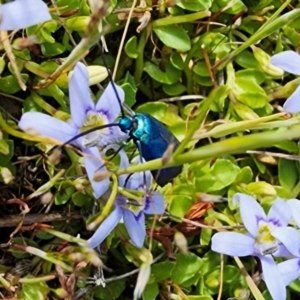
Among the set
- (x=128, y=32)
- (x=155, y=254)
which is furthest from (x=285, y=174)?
(x=128, y=32)

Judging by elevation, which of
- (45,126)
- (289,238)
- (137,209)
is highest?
(45,126)

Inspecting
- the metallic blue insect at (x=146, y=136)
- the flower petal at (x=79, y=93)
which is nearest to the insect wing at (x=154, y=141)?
the metallic blue insect at (x=146, y=136)

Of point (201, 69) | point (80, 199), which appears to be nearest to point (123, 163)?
point (80, 199)

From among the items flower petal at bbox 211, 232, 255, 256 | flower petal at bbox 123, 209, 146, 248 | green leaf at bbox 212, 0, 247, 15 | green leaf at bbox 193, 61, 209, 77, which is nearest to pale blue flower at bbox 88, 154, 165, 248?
flower petal at bbox 123, 209, 146, 248

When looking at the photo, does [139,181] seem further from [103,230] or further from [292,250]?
[292,250]

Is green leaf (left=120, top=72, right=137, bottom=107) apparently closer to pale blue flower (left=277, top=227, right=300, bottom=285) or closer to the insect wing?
the insect wing

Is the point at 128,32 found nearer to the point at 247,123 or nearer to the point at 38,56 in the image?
the point at 38,56
